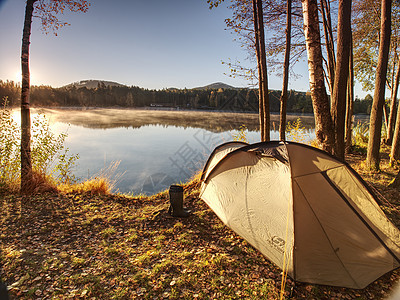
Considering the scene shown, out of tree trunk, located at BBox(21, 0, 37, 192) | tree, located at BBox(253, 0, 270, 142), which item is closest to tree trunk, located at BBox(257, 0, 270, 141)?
tree, located at BBox(253, 0, 270, 142)

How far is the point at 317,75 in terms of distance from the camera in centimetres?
477

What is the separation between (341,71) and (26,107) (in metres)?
7.86

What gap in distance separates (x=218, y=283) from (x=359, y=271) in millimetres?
1788

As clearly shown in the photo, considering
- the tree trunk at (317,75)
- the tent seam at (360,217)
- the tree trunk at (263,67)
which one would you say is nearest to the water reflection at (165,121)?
the tree trunk at (263,67)

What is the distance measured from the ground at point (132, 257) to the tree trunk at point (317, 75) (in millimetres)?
1945

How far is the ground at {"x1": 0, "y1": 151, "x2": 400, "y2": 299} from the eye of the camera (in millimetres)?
2533

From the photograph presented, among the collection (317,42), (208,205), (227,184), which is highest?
(317,42)

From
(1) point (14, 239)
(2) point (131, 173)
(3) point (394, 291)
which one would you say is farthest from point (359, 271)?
(2) point (131, 173)

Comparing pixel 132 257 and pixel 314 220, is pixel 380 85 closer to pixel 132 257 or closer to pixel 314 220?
pixel 314 220

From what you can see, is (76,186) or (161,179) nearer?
(76,186)

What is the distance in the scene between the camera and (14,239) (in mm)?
3543

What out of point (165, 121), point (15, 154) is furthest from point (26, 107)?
point (165, 121)

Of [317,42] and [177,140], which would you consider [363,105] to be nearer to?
[177,140]

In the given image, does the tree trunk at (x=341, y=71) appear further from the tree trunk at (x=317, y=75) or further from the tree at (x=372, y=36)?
the tree at (x=372, y=36)
